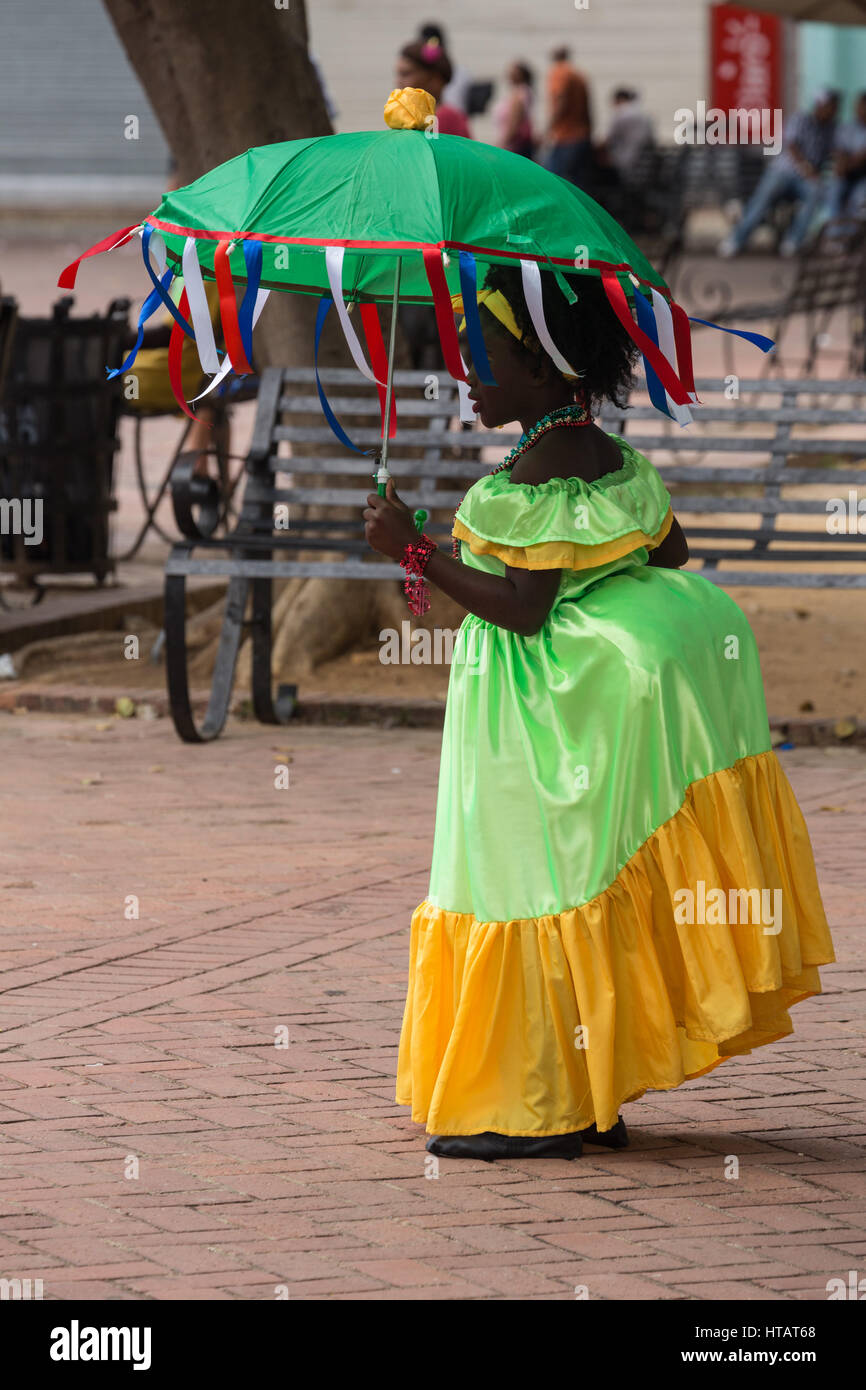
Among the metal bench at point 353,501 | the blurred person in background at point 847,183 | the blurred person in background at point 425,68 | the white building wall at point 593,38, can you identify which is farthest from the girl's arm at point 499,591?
the white building wall at point 593,38

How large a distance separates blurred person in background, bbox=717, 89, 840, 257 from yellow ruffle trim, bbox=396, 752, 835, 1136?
2232 cm

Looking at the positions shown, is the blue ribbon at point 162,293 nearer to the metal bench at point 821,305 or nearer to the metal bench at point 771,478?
the metal bench at point 771,478

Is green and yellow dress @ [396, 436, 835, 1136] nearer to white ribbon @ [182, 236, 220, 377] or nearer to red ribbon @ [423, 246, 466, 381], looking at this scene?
red ribbon @ [423, 246, 466, 381]

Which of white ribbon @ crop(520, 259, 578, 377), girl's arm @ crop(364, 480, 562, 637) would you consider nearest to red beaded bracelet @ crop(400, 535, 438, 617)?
girl's arm @ crop(364, 480, 562, 637)

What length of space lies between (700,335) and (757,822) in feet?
54.9

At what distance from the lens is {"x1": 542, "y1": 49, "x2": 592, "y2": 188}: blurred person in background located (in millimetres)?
23078

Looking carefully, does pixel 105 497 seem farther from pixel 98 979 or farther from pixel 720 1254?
pixel 720 1254

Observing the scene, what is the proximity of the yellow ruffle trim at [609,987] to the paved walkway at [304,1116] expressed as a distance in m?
0.17

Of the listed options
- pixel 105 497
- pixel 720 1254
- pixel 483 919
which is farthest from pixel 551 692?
pixel 105 497

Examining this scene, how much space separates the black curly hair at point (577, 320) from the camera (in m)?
3.66

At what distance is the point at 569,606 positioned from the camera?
3688 millimetres

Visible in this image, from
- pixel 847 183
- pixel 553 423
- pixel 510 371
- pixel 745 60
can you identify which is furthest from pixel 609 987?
pixel 745 60

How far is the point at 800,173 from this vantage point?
2509cm

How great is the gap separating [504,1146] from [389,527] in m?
1.14
